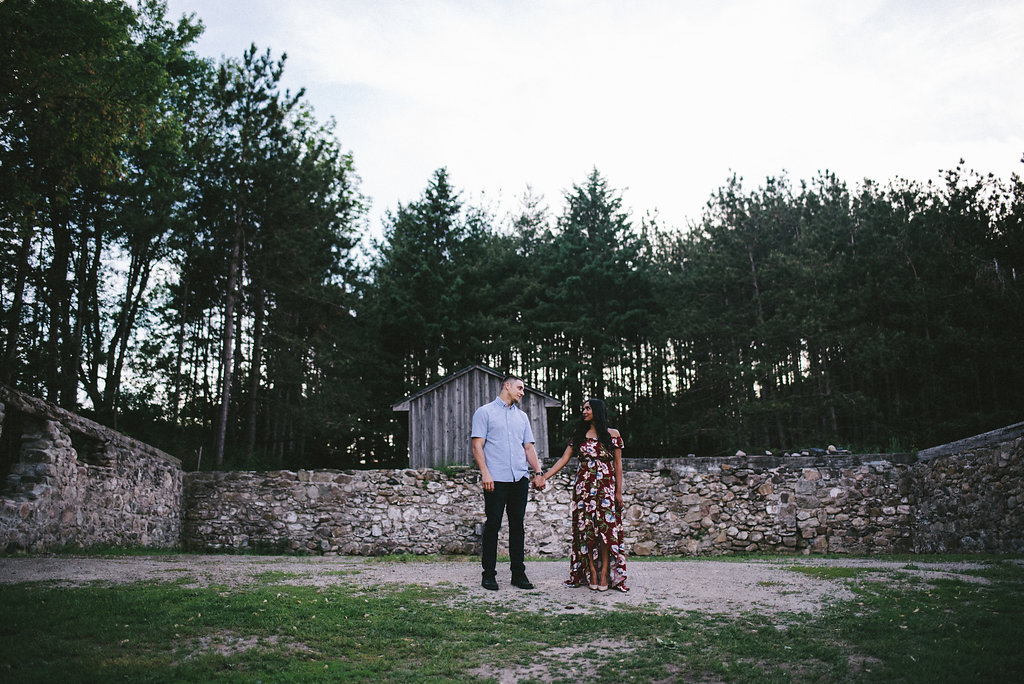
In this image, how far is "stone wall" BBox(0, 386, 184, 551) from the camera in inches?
310

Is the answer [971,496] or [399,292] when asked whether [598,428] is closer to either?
[971,496]

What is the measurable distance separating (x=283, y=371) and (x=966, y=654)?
19.2 meters

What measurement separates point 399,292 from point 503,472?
1971 cm

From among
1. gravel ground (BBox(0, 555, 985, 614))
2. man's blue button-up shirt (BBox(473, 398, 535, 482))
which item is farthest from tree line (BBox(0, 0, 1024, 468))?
man's blue button-up shirt (BBox(473, 398, 535, 482))

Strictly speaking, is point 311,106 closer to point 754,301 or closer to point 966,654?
point 754,301

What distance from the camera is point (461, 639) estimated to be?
3.90 metres

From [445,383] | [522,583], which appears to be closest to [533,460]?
[522,583]

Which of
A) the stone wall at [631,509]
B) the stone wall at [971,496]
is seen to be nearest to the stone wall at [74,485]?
the stone wall at [631,509]

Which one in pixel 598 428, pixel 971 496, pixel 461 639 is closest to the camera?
pixel 461 639

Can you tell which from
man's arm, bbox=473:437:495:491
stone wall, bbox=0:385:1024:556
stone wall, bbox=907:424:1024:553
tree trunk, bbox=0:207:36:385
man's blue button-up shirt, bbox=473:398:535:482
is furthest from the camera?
tree trunk, bbox=0:207:36:385

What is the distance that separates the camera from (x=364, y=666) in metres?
3.44

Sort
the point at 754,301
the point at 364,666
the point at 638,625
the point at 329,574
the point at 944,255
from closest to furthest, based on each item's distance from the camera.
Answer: the point at 364,666
the point at 638,625
the point at 329,574
the point at 944,255
the point at 754,301

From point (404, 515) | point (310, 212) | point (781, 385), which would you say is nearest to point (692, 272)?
point (781, 385)

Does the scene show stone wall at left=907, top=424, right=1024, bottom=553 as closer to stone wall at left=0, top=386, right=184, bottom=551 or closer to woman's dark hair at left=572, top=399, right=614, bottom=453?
woman's dark hair at left=572, top=399, right=614, bottom=453
